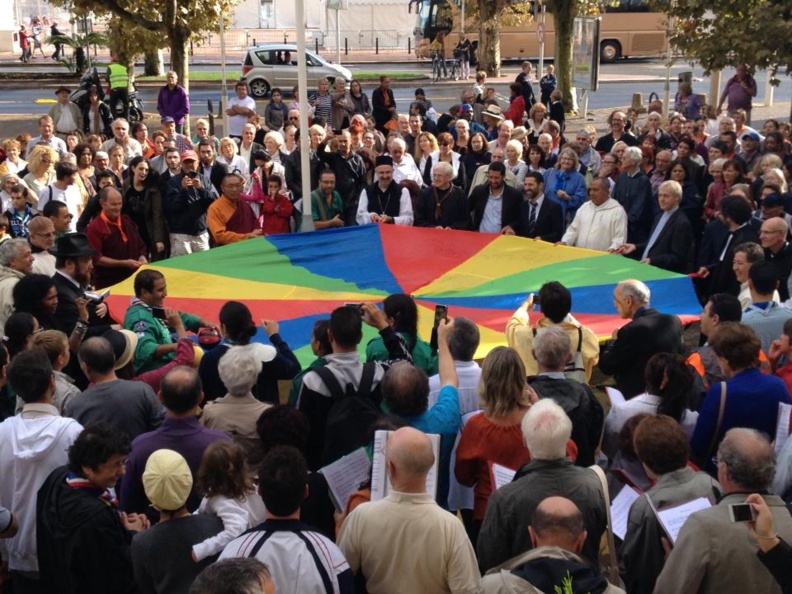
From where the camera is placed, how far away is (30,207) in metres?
10.2

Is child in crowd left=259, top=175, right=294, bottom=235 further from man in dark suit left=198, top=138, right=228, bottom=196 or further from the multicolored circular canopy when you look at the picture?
man in dark suit left=198, top=138, right=228, bottom=196

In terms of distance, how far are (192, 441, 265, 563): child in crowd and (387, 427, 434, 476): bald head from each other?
2.05 ft

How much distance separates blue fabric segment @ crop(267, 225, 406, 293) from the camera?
30.7 feet

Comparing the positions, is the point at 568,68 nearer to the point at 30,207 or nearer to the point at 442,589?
the point at 30,207

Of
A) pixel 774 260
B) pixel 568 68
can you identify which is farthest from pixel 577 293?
pixel 568 68

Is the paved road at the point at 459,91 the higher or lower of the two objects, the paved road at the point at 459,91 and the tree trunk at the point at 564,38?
the lower

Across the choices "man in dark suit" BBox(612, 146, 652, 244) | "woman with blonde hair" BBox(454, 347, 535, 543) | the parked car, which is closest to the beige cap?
"woman with blonde hair" BBox(454, 347, 535, 543)

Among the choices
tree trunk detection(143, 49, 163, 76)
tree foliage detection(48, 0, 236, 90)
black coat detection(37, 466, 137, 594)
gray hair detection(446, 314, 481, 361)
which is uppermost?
tree foliage detection(48, 0, 236, 90)

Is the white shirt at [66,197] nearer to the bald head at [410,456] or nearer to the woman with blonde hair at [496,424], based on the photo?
the woman with blonde hair at [496,424]

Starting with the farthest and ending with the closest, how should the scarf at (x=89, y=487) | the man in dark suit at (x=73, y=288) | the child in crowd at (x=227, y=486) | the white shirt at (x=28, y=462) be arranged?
the man in dark suit at (x=73, y=288) → the white shirt at (x=28, y=462) → the scarf at (x=89, y=487) → the child in crowd at (x=227, y=486)

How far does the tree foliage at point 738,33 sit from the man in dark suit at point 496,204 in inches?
229

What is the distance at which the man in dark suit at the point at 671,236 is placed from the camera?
359 inches

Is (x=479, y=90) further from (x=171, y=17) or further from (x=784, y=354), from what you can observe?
(x=784, y=354)

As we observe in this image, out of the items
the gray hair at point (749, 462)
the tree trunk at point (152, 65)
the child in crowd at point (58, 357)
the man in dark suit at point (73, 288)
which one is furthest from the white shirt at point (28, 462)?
the tree trunk at point (152, 65)
